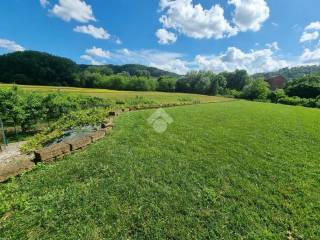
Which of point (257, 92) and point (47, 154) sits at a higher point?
point (257, 92)

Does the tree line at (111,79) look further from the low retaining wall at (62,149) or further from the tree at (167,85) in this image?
the low retaining wall at (62,149)

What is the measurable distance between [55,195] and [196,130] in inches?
216

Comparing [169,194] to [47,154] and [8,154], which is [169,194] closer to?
[47,154]

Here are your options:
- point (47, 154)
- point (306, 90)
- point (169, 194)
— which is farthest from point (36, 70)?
point (306, 90)

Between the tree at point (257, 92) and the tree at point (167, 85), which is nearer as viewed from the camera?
the tree at point (257, 92)

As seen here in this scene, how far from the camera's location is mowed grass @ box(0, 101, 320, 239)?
294 centimetres

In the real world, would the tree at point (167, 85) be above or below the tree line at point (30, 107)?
above

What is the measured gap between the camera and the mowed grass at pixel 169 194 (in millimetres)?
2936

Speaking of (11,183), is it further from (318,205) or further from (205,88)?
(205,88)

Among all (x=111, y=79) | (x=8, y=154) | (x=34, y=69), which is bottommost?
(x=8, y=154)

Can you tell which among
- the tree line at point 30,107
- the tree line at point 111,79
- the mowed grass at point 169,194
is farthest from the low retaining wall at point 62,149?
the tree line at point 111,79

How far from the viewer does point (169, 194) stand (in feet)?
12.0

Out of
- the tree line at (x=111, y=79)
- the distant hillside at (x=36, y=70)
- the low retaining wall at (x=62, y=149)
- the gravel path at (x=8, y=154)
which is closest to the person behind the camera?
the low retaining wall at (x=62, y=149)

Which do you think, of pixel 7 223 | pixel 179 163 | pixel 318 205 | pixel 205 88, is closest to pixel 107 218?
pixel 7 223
